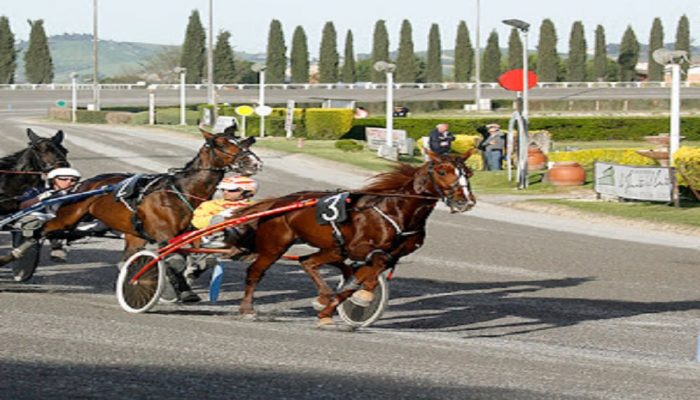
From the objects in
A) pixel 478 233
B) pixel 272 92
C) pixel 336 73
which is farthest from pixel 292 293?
pixel 336 73

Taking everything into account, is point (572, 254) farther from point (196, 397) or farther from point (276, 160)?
point (276, 160)

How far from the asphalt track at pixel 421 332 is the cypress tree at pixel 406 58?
96.6 meters

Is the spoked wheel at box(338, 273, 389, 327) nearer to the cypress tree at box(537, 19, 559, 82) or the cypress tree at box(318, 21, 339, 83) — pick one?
the cypress tree at box(537, 19, 559, 82)

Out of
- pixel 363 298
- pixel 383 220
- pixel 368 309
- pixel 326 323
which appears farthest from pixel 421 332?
pixel 383 220

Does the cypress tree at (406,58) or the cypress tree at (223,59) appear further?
the cypress tree at (223,59)

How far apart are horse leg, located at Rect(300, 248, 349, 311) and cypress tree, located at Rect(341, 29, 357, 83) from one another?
365ft

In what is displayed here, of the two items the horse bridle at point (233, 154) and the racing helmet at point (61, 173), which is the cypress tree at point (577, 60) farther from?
the horse bridle at point (233, 154)

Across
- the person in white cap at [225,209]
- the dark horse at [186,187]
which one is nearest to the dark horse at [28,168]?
the dark horse at [186,187]

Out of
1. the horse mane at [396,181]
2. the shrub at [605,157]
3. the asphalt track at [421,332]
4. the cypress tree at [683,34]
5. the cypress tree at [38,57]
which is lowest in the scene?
the asphalt track at [421,332]

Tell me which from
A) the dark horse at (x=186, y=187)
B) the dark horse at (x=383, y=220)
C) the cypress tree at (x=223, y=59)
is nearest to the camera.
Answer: the dark horse at (x=383, y=220)

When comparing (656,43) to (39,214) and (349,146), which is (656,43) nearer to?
(349,146)

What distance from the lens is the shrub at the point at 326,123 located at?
49.8 metres

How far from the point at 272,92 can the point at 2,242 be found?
79478 millimetres

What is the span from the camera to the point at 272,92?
3856 inches
